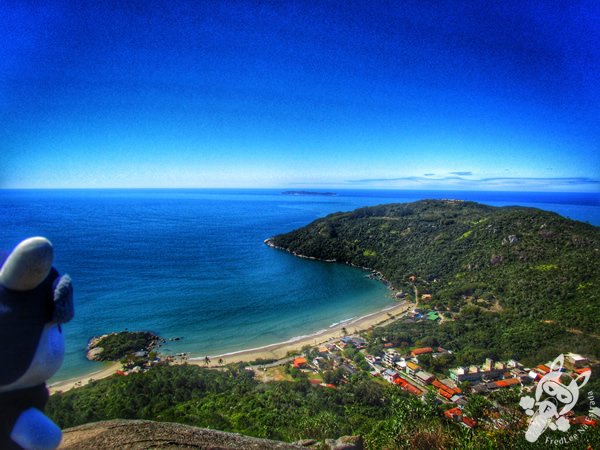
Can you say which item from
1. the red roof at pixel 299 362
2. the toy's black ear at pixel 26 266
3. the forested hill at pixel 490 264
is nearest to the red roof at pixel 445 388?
the forested hill at pixel 490 264

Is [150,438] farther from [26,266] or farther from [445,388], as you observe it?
[445,388]

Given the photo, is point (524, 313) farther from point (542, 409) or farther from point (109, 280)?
point (109, 280)

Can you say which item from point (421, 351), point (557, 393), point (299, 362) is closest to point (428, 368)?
point (421, 351)

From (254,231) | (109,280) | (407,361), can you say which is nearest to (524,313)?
(407,361)

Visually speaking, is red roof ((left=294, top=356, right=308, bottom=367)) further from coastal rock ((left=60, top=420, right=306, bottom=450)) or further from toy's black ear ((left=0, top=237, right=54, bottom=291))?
toy's black ear ((left=0, top=237, right=54, bottom=291))

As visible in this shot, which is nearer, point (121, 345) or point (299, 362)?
point (299, 362)

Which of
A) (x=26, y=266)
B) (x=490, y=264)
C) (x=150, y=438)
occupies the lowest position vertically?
(x=490, y=264)

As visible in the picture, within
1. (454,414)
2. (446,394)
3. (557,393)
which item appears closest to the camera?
(557,393)
